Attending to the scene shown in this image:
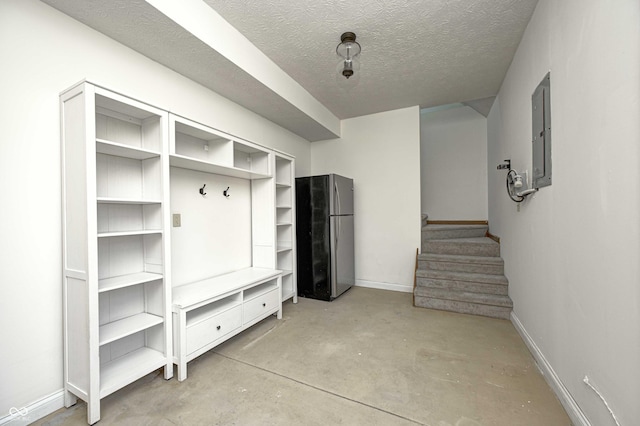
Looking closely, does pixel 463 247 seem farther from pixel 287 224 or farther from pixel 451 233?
pixel 287 224

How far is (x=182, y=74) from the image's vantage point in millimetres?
2443

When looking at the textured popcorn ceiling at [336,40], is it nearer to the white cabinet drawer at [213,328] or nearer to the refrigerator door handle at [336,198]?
the refrigerator door handle at [336,198]

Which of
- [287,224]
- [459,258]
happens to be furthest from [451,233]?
[287,224]

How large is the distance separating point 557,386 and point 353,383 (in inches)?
51.4

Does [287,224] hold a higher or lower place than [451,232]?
higher

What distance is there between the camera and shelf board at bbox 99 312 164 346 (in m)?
1.69

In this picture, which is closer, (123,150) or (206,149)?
(123,150)

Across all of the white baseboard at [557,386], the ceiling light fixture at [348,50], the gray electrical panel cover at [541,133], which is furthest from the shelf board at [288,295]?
the gray electrical panel cover at [541,133]

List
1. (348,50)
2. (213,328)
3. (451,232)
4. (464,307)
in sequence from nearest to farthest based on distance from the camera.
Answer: (213,328) → (348,50) → (464,307) → (451,232)

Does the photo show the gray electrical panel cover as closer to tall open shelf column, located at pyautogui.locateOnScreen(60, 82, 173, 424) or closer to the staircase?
the staircase

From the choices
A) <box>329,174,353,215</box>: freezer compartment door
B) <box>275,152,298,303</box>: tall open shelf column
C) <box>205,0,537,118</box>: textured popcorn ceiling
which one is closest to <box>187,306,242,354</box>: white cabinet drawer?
<box>275,152,298,303</box>: tall open shelf column

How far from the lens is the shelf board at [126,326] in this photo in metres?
1.69

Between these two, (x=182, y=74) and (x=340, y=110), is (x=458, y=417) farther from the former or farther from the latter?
(x=340, y=110)

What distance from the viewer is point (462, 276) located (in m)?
3.27
